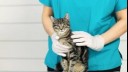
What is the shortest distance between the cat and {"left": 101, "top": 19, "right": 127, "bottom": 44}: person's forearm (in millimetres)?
96

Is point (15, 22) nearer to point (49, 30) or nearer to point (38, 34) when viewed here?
point (38, 34)

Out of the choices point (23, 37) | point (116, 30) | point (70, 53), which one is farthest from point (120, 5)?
point (23, 37)

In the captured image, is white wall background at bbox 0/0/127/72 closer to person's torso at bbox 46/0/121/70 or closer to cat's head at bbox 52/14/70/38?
person's torso at bbox 46/0/121/70

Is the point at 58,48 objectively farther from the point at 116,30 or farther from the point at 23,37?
the point at 23,37

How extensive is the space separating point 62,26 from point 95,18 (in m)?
0.20

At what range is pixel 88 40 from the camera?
107 cm

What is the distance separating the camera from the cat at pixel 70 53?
3.23ft

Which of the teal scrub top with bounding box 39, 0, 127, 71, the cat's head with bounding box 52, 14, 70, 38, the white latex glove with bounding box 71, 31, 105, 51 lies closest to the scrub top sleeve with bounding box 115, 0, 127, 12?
the teal scrub top with bounding box 39, 0, 127, 71

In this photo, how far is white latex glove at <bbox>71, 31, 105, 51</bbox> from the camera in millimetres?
1049

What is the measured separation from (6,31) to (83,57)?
899 millimetres

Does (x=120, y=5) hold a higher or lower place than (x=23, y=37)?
higher

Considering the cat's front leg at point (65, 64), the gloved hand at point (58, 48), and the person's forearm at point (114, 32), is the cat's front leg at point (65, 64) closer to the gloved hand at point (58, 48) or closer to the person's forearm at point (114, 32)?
the gloved hand at point (58, 48)

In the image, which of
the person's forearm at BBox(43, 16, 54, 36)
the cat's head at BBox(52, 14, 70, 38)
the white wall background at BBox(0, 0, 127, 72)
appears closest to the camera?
the cat's head at BBox(52, 14, 70, 38)

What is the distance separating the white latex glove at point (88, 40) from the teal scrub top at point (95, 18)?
5 centimetres
